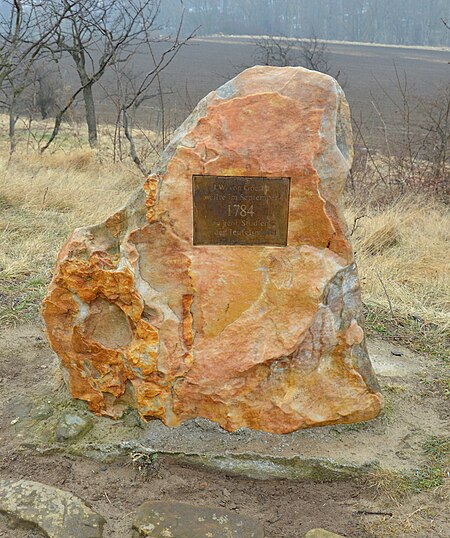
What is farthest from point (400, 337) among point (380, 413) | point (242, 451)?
point (242, 451)

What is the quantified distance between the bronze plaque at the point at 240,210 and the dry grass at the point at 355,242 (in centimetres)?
169

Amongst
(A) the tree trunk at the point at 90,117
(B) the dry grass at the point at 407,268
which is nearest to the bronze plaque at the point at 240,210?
(B) the dry grass at the point at 407,268

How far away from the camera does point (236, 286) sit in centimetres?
269

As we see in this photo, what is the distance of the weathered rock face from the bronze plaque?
0.10 feet

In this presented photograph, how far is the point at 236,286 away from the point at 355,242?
301 centimetres

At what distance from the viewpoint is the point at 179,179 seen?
2.64 meters

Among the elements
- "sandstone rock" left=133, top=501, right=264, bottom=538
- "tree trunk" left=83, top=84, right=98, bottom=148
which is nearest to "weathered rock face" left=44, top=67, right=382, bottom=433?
"sandstone rock" left=133, top=501, right=264, bottom=538

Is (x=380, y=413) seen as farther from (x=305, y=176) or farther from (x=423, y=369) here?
(x=305, y=176)

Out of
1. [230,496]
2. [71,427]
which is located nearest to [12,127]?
[71,427]

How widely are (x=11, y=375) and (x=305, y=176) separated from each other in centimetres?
192

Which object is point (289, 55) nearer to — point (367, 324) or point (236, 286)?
point (367, 324)

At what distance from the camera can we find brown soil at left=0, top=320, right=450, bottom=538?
2.42 metres

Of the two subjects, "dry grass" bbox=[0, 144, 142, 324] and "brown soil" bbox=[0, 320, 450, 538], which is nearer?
"brown soil" bbox=[0, 320, 450, 538]

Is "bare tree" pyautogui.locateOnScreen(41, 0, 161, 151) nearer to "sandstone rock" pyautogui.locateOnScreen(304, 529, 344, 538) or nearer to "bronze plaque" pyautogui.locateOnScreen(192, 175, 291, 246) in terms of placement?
"bronze plaque" pyautogui.locateOnScreen(192, 175, 291, 246)
